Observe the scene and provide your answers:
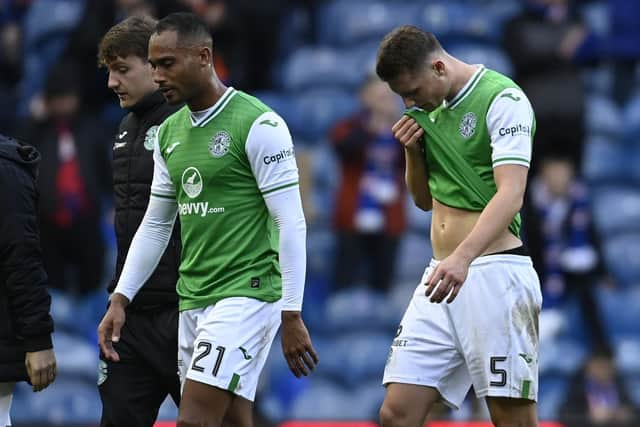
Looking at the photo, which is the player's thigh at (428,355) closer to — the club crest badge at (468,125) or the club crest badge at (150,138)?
the club crest badge at (468,125)

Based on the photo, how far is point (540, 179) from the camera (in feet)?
36.4

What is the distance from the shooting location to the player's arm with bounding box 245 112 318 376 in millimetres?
5562

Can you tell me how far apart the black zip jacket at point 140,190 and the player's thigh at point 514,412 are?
4.83 ft

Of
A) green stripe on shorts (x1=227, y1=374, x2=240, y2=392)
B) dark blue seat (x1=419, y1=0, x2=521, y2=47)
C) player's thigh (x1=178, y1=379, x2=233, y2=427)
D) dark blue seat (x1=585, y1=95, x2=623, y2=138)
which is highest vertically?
dark blue seat (x1=419, y1=0, x2=521, y2=47)

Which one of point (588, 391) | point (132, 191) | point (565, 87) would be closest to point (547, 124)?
point (565, 87)

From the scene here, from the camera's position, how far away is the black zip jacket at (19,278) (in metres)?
5.72

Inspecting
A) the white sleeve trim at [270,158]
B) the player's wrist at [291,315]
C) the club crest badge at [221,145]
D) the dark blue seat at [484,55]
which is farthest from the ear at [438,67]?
the dark blue seat at [484,55]

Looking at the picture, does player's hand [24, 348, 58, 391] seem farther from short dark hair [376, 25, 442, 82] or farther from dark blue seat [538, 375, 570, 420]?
dark blue seat [538, 375, 570, 420]

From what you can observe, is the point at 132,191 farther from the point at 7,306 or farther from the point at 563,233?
the point at 563,233

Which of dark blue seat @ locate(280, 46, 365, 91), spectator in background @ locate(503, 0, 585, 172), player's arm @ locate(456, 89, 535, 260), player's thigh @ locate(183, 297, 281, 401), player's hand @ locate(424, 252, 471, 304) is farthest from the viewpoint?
dark blue seat @ locate(280, 46, 365, 91)

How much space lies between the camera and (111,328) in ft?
19.2

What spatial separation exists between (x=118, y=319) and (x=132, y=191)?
665 mm

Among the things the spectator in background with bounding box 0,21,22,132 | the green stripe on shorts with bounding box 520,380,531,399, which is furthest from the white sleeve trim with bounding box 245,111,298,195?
the spectator in background with bounding box 0,21,22,132

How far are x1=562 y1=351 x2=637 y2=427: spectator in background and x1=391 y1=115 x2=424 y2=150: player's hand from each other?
16.1 feet
